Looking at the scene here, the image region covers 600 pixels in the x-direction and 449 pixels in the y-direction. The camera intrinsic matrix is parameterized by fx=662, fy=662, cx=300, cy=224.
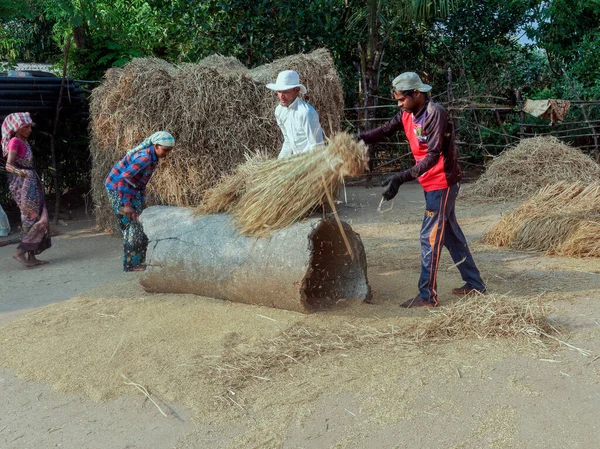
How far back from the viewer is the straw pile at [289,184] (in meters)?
4.35

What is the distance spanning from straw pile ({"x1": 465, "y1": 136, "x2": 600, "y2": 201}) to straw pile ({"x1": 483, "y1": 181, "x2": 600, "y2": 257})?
8.25 feet

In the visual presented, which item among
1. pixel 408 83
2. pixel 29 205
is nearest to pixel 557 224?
pixel 408 83

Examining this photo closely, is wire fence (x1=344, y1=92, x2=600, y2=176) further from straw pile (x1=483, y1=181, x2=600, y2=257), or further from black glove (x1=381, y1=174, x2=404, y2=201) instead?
black glove (x1=381, y1=174, x2=404, y2=201)

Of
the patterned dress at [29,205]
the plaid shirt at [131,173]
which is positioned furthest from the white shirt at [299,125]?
the patterned dress at [29,205]

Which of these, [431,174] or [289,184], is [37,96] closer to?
[289,184]

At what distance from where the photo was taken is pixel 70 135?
10.3 metres

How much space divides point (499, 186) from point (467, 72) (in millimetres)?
5300

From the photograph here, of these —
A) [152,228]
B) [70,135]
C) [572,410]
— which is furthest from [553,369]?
[70,135]

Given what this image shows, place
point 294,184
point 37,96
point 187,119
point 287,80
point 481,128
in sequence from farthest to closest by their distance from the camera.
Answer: point 481,128, point 37,96, point 187,119, point 287,80, point 294,184

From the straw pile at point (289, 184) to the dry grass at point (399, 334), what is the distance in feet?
2.73

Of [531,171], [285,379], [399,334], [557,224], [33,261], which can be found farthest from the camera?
[531,171]

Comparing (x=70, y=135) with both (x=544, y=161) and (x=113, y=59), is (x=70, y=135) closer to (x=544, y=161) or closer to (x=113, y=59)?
(x=113, y=59)

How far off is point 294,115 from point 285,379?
9.15ft

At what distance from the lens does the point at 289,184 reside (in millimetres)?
4652
